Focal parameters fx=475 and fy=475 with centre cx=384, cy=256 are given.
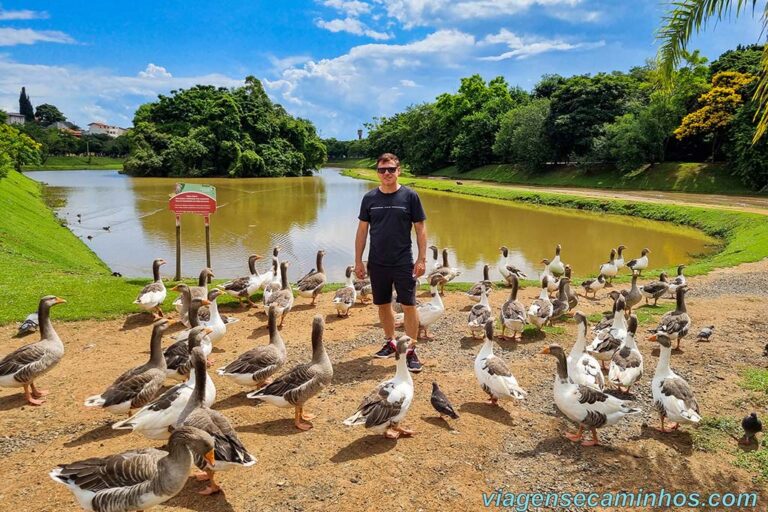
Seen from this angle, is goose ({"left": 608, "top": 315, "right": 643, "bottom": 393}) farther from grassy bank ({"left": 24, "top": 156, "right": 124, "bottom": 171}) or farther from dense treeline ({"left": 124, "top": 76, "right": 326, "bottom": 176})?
grassy bank ({"left": 24, "top": 156, "right": 124, "bottom": 171})

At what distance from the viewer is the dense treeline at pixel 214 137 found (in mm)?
70375

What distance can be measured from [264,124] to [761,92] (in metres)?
78.4

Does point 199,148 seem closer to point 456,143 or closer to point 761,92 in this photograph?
point 456,143

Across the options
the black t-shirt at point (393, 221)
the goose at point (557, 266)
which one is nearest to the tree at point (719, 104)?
the goose at point (557, 266)

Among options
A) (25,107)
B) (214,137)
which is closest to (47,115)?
(25,107)

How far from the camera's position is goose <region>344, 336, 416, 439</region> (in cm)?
558

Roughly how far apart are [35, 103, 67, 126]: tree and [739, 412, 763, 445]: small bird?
17257 cm

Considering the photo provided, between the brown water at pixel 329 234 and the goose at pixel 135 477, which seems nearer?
the goose at pixel 135 477

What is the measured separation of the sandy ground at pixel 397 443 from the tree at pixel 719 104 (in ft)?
128

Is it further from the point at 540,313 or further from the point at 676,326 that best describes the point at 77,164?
the point at 676,326

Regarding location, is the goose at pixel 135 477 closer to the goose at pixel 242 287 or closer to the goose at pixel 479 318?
the goose at pixel 479 318

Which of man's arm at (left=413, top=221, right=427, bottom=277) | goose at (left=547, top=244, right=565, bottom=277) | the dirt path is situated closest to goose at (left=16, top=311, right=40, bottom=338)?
man's arm at (left=413, top=221, right=427, bottom=277)

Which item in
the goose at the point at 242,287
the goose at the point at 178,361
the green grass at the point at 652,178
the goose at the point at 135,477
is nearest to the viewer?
the goose at the point at 135,477

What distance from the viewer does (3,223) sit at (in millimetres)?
19688
